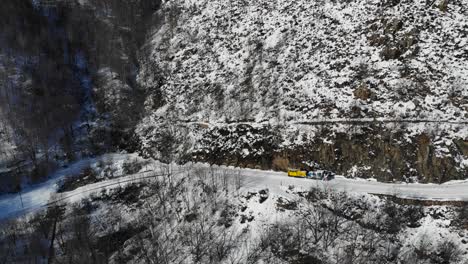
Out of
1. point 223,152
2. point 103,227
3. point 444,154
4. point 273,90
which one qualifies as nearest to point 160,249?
point 103,227

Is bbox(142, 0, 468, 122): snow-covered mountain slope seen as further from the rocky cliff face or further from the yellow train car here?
the yellow train car

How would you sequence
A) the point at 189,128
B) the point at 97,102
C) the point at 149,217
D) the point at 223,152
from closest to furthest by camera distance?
the point at 149,217, the point at 223,152, the point at 189,128, the point at 97,102

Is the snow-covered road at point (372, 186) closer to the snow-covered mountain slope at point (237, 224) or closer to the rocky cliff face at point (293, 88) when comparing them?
the snow-covered mountain slope at point (237, 224)

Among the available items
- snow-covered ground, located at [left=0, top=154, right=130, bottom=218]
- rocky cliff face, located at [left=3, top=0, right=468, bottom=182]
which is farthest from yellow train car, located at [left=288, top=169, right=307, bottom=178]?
snow-covered ground, located at [left=0, top=154, right=130, bottom=218]

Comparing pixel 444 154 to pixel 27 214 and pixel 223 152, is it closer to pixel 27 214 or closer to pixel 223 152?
pixel 223 152

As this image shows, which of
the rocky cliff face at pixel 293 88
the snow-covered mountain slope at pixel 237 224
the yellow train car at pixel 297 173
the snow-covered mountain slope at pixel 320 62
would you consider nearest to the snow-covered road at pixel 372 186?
the snow-covered mountain slope at pixel 237 224

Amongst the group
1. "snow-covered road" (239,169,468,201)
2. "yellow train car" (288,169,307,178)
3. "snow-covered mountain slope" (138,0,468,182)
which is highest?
"snow-covered mountain slope" (138,0,468,182)

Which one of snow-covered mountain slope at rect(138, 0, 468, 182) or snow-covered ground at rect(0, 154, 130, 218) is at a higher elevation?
snow-covered mountain slope at rect(138, 0, 468, 182)

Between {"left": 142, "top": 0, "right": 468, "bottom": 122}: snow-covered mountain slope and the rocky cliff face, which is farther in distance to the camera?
{"left": 142, "top": 0, "right": 468, "bottom": 122}: snow-covered mountain slope

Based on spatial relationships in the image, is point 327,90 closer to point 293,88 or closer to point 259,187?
point 293,88
